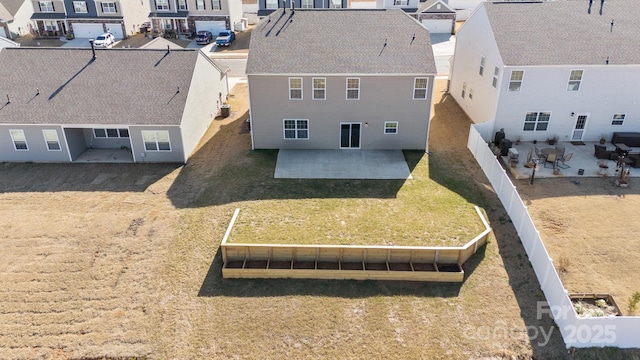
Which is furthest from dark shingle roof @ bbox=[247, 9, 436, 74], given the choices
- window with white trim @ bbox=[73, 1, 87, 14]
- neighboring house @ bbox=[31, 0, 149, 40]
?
window with white trim @ bbox=[73, 1, 87, 14]

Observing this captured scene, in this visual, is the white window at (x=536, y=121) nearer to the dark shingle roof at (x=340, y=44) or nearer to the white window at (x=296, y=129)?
the dark shingle roof at (x=340, y=44)

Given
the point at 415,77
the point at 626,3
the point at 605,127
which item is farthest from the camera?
the point at 626,3

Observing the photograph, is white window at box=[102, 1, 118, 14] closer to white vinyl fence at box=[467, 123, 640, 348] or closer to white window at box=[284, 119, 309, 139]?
white window at box=[284, 119, 309, 139]

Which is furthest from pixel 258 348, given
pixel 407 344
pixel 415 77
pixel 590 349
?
pixel 415 77

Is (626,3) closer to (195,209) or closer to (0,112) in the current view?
(195,209)

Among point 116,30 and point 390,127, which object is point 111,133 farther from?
point 116,30

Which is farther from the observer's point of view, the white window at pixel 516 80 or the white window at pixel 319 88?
the white window at pixel 516 80

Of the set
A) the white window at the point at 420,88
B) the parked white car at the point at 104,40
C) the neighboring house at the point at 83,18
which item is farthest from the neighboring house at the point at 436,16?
the parked white car at the point at 104,40
